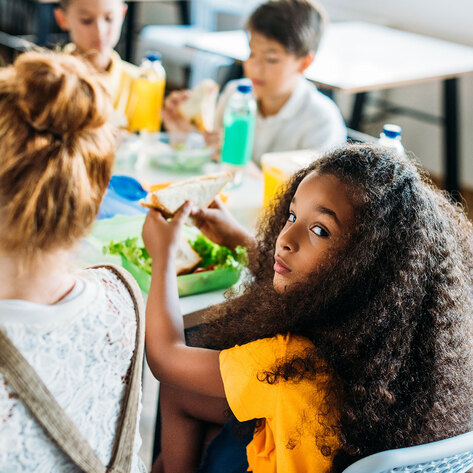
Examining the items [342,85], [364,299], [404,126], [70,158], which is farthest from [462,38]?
[70,158]

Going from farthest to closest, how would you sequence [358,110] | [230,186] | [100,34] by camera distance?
[358,110], [100,34], [230,186]

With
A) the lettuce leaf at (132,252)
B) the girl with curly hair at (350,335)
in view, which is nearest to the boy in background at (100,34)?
the lettuce leaf at (132,252)

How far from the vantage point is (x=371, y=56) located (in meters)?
3.06

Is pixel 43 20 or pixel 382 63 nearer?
pixel 382 63

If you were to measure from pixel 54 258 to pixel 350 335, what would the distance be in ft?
1.38

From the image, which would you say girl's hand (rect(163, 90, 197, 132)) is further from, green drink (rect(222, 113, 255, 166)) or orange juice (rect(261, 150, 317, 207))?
orange juice (rect(261, 150, 317, 207))

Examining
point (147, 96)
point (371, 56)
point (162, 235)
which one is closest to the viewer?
point (162, 235)

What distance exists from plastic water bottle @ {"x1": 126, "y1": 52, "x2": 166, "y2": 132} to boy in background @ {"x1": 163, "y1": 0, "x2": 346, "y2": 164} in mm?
90

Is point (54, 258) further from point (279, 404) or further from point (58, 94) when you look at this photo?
point (279, 404)

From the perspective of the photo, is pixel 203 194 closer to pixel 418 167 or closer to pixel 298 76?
pixel 418 167

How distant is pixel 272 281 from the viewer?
106 cm

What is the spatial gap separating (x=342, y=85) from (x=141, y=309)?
180cm

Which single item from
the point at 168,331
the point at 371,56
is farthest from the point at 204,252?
the point at 371,56

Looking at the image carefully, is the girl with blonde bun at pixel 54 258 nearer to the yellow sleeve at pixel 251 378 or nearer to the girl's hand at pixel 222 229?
the yellow sleeve at pixel 251 378
